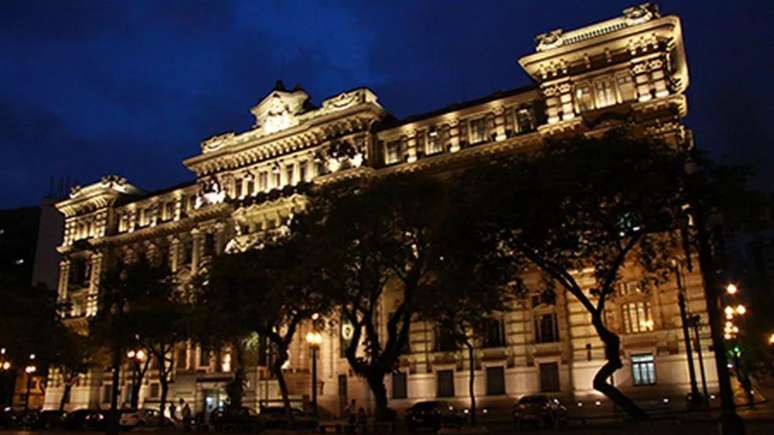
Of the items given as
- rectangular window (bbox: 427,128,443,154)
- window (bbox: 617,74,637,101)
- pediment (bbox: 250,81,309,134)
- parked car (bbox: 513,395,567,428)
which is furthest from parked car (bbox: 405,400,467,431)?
pediment (bbox: 250,81,309,134)

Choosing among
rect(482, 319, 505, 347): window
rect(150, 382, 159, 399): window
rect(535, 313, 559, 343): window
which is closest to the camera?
rect(535, 313, 559, 343): window

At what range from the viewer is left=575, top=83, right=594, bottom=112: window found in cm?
4853

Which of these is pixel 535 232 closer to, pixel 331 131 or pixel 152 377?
pixel 331 131

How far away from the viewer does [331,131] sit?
2367 inches

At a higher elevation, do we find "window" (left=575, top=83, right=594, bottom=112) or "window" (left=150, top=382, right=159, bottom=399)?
"window" (left=575, top=83, right=594, bottom=112)

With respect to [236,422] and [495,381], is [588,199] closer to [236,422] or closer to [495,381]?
[495,381]

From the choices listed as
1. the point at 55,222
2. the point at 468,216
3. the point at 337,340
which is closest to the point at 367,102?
the point at 337,340

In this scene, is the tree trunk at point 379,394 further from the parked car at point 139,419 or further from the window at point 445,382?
the parked car at point 139,419

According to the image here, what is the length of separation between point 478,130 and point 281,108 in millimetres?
19644

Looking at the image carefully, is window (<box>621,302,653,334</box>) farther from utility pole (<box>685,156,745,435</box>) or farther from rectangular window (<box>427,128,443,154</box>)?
utility pole (<box>685,156,745,435</box>)

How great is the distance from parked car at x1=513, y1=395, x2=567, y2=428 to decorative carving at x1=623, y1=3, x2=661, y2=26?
25.9 meters

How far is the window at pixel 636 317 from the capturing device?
143 ft

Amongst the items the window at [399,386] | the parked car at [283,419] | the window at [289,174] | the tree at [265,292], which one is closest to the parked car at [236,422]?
the parked car at [283,419]

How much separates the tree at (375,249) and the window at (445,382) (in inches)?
521
